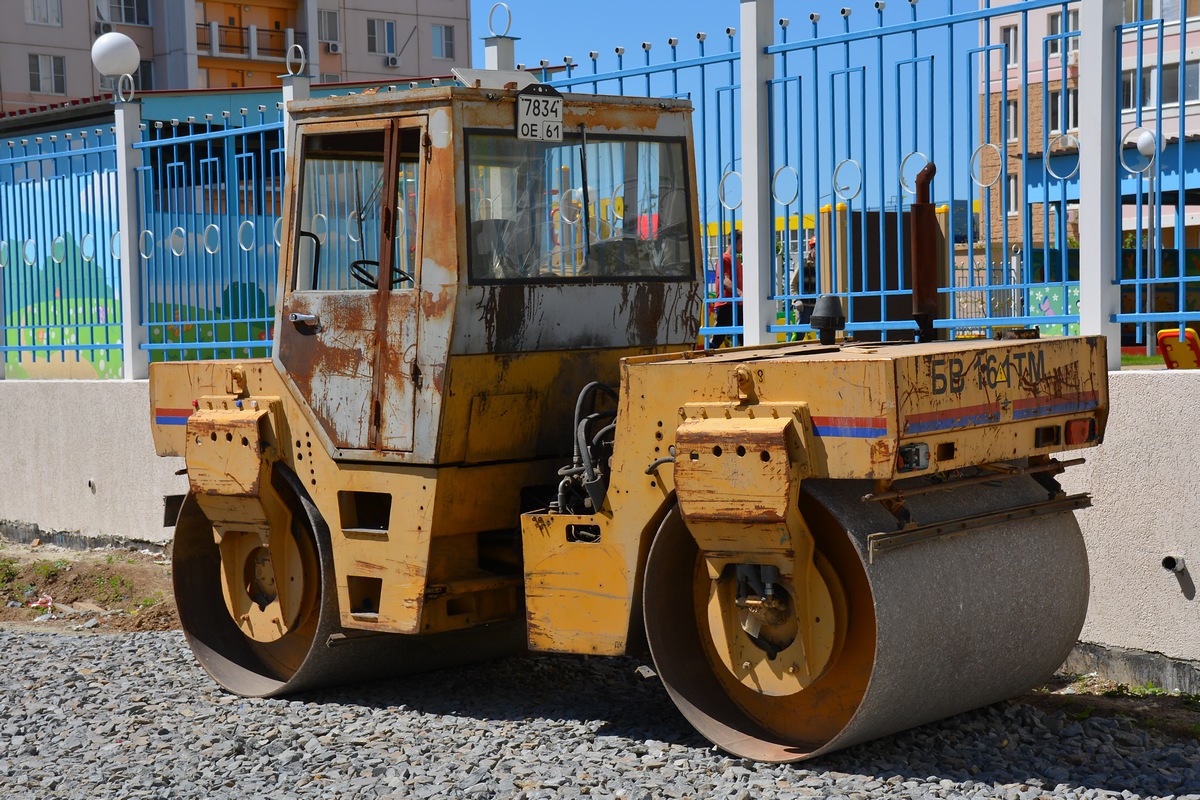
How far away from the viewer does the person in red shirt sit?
837 centimetres

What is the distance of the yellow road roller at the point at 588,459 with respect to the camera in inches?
199

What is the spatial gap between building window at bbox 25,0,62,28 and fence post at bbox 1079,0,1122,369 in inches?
1962

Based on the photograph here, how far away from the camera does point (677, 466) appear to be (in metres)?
5.17

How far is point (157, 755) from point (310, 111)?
8.36ft

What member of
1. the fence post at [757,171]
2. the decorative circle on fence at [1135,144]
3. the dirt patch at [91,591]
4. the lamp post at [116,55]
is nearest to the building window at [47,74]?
the lamp post at [116,55]

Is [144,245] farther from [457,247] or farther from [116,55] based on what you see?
[457,247]

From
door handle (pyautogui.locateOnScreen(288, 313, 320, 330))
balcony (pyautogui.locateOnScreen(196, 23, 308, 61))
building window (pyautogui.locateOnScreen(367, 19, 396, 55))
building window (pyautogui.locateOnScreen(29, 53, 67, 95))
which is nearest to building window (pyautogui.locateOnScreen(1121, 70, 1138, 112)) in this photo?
door handle (pyautogui.locateOnScreen(288, 313, 320, 330))

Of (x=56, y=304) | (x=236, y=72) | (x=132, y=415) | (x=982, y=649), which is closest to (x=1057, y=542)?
(x=982, y=649)

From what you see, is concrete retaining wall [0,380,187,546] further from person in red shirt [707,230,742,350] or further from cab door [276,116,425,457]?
cab door [276,116,425,457]

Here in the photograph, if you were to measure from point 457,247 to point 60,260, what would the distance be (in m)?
7.63

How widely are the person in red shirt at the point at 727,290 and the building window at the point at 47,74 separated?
47.5 metres

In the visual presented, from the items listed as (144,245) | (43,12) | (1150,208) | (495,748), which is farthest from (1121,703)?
(43,12)

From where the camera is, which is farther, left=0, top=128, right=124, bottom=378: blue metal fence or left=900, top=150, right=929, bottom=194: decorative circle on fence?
left=0, top=128, right=124, bottom=378: blue metal fence

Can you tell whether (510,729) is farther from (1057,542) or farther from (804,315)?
(804,315)
